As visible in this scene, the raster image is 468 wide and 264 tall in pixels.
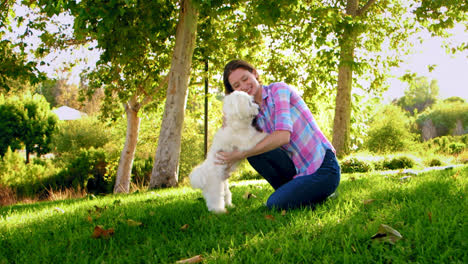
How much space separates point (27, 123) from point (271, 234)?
27.4 m

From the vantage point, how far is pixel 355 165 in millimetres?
12758

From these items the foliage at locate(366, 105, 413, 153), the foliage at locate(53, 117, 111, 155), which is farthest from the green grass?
the foliage at locate(366, 105, 413, 153)

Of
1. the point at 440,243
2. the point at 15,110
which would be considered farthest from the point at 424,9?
the point at 15,110

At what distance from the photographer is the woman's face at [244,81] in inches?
145

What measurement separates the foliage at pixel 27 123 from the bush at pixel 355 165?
2088cm

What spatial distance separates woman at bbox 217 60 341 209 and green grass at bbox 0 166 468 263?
20 centimetres

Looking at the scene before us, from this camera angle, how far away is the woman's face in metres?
3.68

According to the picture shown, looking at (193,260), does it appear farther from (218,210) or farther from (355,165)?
(355,165)

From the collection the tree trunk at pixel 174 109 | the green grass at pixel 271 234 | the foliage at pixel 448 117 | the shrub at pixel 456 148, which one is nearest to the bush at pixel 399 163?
the tree trunk at pixel 174 109

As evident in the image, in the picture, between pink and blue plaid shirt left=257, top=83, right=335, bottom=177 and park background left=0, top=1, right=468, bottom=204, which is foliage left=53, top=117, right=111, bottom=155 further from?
pink and blue plaid shirt left=257, top=83, right=335, bottom=177

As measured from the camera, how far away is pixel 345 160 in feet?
42.4

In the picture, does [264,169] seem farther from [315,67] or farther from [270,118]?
[315,67]

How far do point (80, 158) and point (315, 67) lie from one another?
12.9 meters

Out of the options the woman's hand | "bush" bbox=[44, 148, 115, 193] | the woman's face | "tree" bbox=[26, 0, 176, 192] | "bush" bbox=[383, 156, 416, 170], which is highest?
"tree" bbox=[26, 0, 176, 192]
